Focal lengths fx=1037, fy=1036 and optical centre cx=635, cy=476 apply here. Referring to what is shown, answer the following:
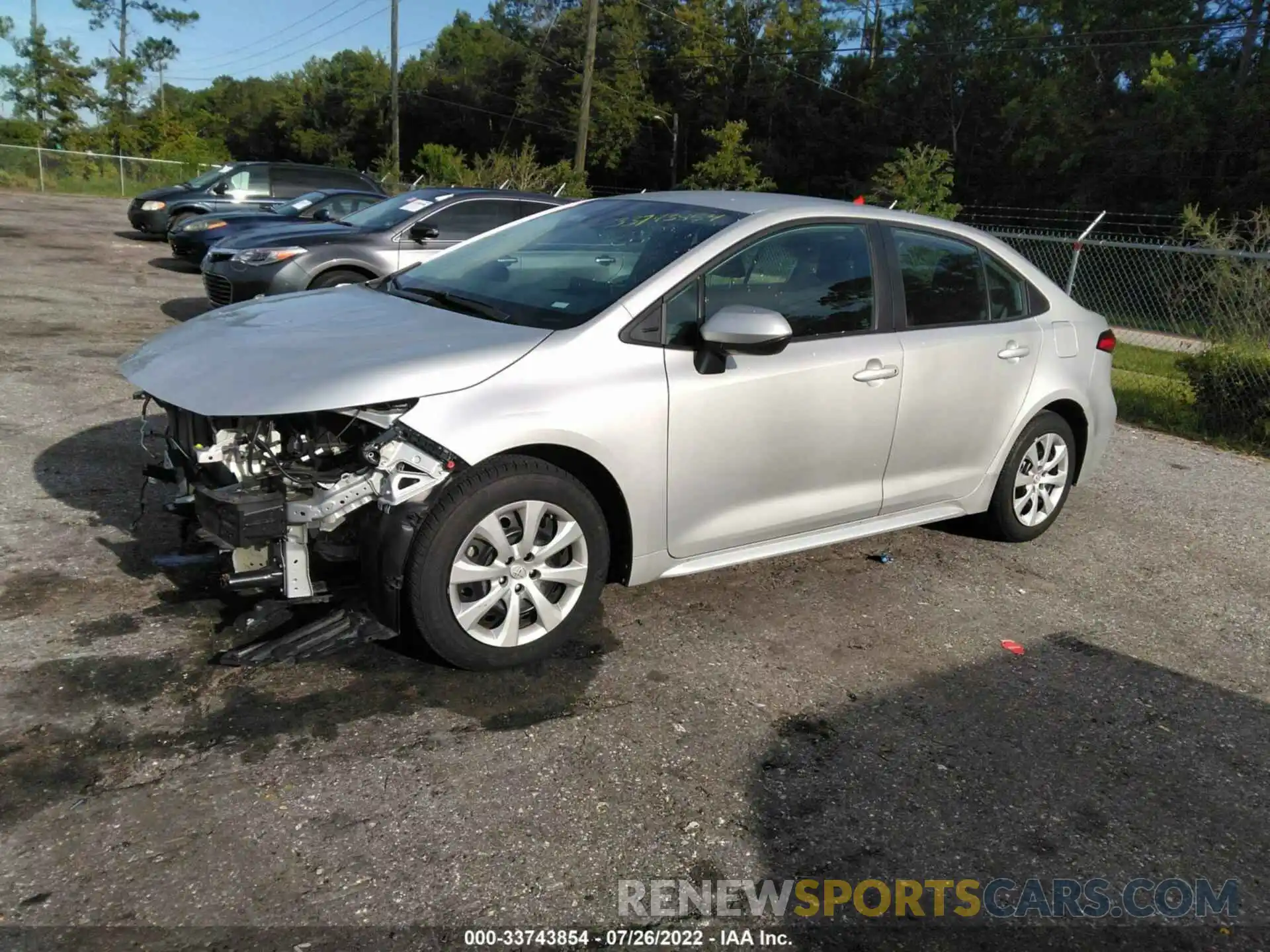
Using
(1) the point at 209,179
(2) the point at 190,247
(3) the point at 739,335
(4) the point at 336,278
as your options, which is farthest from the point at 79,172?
(3) the point at 739,335

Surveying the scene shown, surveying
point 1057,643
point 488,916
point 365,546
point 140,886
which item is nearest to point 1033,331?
point 1057,643

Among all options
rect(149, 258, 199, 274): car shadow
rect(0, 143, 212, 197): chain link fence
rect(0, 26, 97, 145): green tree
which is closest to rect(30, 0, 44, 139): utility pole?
rect(0, 26, 97, 145): green tree

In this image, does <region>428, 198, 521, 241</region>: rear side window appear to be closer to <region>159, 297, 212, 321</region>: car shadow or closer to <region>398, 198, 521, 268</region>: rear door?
<region>398, 198, 521, 268</region>: rear door

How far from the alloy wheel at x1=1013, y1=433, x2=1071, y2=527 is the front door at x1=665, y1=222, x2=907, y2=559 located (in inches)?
46.0

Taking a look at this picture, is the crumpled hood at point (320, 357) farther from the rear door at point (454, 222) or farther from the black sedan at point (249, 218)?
the black sedan at point (249, 218)

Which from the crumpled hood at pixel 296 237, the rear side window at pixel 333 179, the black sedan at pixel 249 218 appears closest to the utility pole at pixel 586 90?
the rear side window at pixel 333 179

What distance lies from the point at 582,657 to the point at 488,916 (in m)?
1.47

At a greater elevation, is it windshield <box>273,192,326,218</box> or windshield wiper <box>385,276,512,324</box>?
windshield <box>273,192,326,218</box>

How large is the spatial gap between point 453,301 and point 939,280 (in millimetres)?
2366

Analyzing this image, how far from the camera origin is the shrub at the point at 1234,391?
8.80m

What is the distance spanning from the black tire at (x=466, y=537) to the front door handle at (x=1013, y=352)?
246cm

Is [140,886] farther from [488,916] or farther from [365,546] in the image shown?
[365,546]

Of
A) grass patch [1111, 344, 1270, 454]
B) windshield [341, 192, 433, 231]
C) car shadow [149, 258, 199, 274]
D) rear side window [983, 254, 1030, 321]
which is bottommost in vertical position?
grass patch [1111, 344, 1270, 454]

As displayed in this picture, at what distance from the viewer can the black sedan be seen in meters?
13.6
